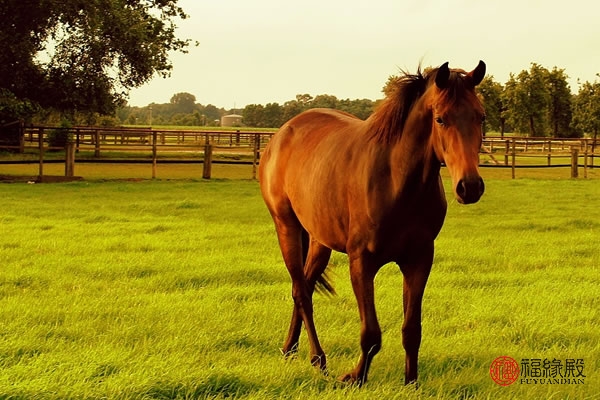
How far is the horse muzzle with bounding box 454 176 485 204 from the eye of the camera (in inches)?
112

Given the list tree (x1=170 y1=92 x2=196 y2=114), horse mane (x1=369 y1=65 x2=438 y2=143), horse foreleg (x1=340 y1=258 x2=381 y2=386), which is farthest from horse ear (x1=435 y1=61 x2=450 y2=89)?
tree (x1=170 y1=92 x2=196 y2=114)

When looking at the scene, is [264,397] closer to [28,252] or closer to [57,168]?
[28,252]

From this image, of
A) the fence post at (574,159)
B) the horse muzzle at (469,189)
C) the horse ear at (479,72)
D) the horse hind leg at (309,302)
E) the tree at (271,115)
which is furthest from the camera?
the tree at (271,115)

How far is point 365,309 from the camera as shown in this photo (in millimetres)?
3545

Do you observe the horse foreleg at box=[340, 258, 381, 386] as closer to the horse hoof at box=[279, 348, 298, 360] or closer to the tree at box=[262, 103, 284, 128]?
the horse hoof at box=[279, 348, 298, 360]

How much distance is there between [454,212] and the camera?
12562 mm

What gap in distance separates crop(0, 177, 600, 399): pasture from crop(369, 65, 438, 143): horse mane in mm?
1500

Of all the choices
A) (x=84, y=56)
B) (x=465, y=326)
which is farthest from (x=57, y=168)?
(x=465, y=326)

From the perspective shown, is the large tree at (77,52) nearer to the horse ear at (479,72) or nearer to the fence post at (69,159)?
the fence post at (69,159)

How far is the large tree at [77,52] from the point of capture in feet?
59.8

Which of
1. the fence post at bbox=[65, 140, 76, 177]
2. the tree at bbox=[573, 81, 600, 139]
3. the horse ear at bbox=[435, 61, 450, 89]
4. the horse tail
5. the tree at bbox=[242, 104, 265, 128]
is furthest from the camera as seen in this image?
the tree at bbox=[242, 104, 265, 128]

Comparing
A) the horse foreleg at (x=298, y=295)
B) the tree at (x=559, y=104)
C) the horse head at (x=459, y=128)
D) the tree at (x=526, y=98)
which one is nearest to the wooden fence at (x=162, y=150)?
the horse foreleg at (x=298, y=295)

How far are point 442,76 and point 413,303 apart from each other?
4.46 feet

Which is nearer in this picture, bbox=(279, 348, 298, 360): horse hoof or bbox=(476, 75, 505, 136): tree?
bbox=(279, 348, 298, 360): horse hoof
